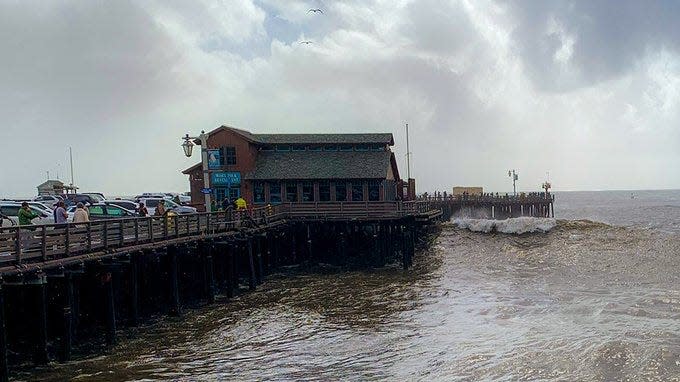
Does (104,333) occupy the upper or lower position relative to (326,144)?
lower

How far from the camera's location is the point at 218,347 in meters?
18.1

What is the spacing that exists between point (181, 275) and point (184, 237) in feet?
11.9

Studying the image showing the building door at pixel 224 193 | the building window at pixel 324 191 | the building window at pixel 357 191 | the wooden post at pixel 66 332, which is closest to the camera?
the wooden post at pixel 66 332

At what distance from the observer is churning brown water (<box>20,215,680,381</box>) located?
15.2m

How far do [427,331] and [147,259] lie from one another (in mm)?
10756

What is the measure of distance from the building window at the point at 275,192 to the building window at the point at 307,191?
1.83m

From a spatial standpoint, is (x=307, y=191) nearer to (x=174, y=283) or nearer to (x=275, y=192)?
(x=275, y=192)

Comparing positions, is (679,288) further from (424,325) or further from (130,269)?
(130,269)

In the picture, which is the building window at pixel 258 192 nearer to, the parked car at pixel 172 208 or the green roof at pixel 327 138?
the green roof at pixel 327 138

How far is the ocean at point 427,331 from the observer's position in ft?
49.8

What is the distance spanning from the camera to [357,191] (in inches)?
1688

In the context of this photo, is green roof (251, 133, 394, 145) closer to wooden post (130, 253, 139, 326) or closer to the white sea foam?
the white sea foam

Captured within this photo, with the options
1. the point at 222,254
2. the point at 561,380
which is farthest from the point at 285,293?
the point at 561,380

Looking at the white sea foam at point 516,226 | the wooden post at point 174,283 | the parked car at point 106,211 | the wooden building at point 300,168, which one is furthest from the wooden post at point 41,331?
the white sea foam at point 516,226
